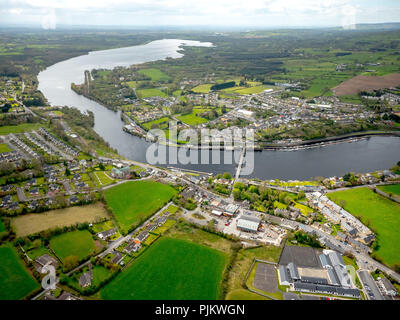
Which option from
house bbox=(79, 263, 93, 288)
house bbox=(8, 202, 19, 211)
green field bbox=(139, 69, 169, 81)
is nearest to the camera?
house bbox=(79, 263, 93, 288)

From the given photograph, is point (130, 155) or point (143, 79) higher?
point (143, 79)

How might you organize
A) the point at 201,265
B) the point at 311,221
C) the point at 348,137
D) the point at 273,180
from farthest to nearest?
the point at 348,137 < the point at 273,180 < the point at 311,221 < the point at 201,265

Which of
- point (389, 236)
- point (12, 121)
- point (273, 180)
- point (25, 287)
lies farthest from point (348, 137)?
point (12, 121)

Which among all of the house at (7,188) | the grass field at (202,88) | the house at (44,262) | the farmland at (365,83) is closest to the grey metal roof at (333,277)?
the house at (44,262)

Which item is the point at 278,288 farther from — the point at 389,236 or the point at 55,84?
the point at 55,84

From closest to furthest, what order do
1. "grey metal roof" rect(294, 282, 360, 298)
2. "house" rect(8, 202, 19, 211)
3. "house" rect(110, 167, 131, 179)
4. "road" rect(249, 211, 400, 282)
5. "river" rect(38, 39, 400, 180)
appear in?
"grey metal roof" rect(294, 282, 360, 298)
"road" rect(249, 211, 400, 282)
"house" rect(8, 202, 19, 211)
"house" rect(110, 167, 131, 179)
"river" rect(38, 39, 400, 180)

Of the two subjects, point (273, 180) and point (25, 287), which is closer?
point (25, 287)

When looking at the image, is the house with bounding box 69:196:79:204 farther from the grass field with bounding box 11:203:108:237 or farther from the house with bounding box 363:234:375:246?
the house with bounding box 363:234:375:246

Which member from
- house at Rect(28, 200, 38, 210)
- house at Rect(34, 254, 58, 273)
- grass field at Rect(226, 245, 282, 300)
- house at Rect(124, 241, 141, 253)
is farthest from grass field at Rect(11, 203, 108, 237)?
grass field at Rect(226, 245, 282, 300)
